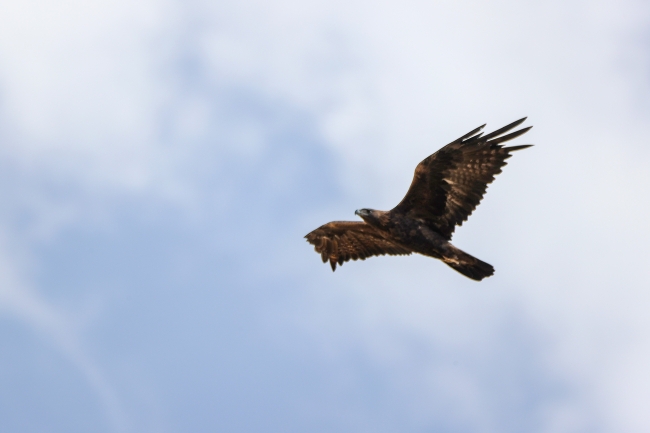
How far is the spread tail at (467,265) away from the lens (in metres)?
13.1

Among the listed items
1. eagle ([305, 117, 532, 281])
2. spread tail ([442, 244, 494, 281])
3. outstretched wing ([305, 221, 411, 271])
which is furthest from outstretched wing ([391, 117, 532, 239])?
outstretched wing ([305, 221, 411, 271])

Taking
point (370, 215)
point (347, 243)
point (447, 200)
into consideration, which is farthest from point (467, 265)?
point (347, 243)

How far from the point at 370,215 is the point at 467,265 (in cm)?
184

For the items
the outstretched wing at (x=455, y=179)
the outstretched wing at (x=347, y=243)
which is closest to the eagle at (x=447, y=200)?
the outstretched wing at (x=455, y=179)

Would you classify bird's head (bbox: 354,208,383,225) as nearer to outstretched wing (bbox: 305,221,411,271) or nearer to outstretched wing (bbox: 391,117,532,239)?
outstretched wing (bbox: 391,117,532,239)

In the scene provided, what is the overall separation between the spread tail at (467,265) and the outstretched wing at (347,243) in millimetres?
1491

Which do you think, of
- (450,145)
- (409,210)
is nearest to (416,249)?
(409,210)

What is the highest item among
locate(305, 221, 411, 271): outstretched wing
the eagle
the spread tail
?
locate(305, 221, 411, 271): outstretched wing

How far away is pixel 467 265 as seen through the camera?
13.2m

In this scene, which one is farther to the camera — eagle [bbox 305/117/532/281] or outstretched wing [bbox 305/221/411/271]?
outstretched wing [bbox 305/221/411/271]

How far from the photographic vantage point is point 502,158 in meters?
13.3

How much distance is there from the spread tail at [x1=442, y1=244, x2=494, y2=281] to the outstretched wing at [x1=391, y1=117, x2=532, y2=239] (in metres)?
0.54

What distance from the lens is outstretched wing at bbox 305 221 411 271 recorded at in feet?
49.0

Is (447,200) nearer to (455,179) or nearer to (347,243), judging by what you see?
(455,179)
